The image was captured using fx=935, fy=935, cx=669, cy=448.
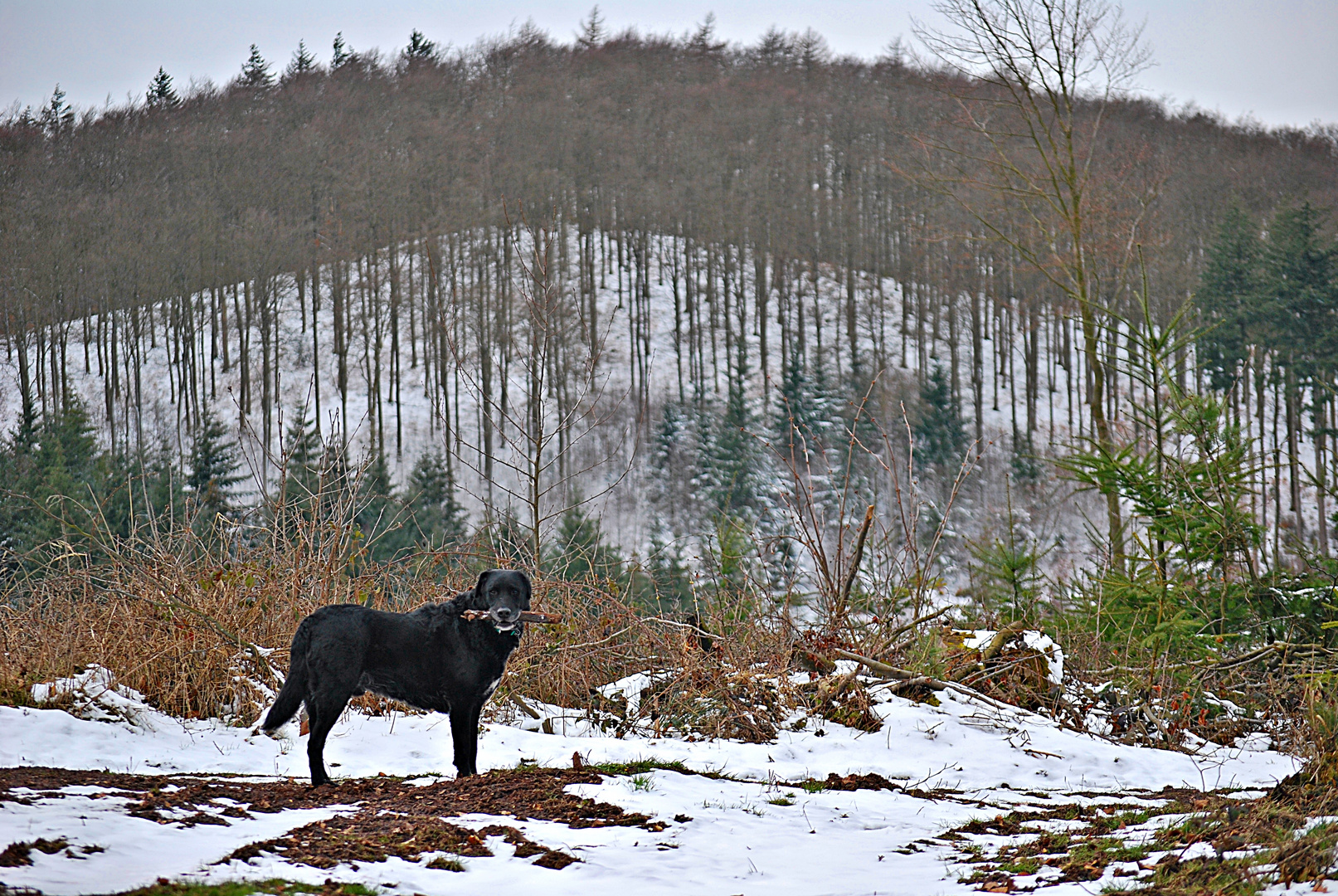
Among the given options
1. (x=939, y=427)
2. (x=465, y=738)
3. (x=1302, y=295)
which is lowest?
(x=465, y=738)

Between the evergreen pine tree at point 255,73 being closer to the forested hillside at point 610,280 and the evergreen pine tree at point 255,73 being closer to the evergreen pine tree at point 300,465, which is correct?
the forested hillside at point 610,280

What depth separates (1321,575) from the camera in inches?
340

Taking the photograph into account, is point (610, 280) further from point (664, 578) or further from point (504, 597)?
point (504, 597)

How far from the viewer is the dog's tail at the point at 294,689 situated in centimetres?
497

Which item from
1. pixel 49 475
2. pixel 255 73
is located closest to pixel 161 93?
pixel 255 73

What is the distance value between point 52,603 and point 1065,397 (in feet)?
150

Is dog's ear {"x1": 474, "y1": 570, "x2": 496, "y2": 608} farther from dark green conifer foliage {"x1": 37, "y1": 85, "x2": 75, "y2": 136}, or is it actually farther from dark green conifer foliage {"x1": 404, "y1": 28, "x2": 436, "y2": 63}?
dark green conifer foliage {"x1": 404, "y1": 28, "x2": 436, "y2": 63}

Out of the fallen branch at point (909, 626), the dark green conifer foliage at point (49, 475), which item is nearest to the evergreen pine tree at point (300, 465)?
the dark green conifer foliage at point (49, 475)

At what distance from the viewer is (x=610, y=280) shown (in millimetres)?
51562

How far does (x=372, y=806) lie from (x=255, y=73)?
53.7 metres

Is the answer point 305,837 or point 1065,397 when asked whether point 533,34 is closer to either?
point 1065,397

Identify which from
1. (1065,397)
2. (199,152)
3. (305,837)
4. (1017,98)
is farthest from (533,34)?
(305,837)

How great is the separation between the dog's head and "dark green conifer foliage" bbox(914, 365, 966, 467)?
1502 inches

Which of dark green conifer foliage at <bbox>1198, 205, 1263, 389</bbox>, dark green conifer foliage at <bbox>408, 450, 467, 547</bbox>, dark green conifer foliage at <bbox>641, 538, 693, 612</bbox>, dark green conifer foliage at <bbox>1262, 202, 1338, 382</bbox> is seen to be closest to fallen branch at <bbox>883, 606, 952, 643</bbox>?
dark green conifer foliage at <bbox>641, 538, 693, 612</bbox>
